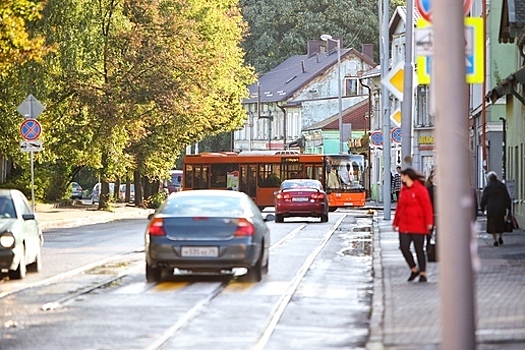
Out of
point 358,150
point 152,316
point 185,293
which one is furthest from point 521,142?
point 358,150

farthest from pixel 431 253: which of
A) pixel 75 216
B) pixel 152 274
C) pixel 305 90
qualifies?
pixel 305 90

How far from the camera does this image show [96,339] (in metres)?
13.9

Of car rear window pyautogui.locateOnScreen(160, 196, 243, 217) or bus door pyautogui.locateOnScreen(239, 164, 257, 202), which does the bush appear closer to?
bus door pyautogui.locateOnScreen(239, 164, 257, 202)

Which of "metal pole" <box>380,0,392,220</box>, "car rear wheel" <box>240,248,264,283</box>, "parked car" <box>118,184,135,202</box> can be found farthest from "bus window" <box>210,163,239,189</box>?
"car rear wheel" <box>240,248,264,283</box>

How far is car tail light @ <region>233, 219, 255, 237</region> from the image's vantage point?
67.6 ft

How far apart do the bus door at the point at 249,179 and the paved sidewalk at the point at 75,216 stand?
444 cm

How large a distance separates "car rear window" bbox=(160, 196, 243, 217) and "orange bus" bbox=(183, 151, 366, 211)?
4020cm

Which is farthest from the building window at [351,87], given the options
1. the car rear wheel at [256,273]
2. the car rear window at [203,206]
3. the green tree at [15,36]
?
the car rear wheel at [256,273]

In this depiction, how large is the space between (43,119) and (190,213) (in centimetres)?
3223

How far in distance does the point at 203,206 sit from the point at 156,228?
962mm

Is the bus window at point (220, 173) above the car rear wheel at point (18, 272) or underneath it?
above

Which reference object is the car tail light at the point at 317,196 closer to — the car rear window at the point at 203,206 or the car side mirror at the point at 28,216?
the car side mirror at the point at 28,216

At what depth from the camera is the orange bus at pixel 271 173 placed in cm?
6209

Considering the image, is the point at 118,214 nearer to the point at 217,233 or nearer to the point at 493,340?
the point at 217,233
